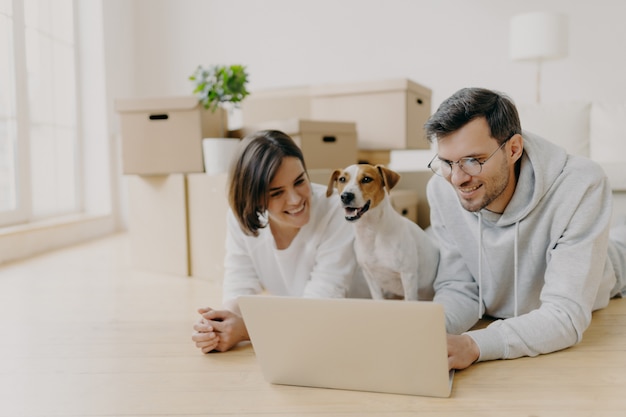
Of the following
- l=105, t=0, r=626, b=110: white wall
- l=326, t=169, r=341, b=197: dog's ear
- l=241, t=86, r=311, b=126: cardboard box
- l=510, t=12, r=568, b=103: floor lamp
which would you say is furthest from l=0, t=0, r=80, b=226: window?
l=510, t=12, r=568, b=103: floor lamp

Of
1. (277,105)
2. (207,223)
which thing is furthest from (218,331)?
(277,105)

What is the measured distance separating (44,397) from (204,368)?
354mm

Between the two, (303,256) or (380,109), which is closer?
(303,256)

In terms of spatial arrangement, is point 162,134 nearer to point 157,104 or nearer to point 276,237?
point 157,104

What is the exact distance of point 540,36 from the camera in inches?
140

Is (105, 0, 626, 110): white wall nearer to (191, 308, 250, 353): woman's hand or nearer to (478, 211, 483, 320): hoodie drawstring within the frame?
(478, 211, 483, 320): hoodie drawstring

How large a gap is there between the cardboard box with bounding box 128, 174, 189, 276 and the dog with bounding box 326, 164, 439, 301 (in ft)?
3.63

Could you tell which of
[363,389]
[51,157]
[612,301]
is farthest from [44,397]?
[51,157]

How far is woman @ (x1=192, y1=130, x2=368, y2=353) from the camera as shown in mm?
1517

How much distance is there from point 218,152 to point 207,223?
12.3 inches

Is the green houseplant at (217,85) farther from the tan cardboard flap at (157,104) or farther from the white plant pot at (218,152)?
the white plant pot at (218,152)

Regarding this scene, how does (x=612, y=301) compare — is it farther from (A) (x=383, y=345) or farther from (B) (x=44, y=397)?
(B) (x=44, y=397)

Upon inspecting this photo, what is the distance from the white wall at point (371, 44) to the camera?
3859mm

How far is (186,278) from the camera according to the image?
2.54 m
